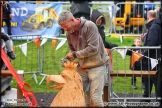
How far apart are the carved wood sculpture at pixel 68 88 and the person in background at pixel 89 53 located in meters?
0.79

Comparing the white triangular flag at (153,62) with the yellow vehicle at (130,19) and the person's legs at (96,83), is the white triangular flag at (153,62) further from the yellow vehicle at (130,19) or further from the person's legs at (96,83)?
the yellow vehicle at (130,19)

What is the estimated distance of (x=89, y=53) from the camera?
6.14 m

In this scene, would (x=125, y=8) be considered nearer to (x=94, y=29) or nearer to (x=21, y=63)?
(x=21, y=63)

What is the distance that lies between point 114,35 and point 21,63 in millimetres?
5302

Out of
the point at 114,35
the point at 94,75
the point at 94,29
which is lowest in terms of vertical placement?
the point at 114,35

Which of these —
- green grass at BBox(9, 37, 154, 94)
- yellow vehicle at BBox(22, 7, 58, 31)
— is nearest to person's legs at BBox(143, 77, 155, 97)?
green grass at BBox(9, 37, 154, 94)

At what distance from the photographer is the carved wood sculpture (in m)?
5.09

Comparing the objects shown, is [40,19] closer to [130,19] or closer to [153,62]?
[130,19]

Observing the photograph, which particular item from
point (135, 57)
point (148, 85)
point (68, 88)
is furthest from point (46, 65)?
point (68, 88)

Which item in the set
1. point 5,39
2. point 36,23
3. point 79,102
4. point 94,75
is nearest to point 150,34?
point 94,75

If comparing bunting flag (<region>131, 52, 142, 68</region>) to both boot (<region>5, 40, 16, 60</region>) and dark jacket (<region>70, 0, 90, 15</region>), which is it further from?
dark jacket (<region>70, 0, 90, 15</region>)

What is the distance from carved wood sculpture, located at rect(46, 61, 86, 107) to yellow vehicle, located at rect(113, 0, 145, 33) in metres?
10.5

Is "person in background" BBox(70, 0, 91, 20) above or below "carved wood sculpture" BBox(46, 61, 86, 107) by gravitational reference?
below

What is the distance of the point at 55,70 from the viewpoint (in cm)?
1087
